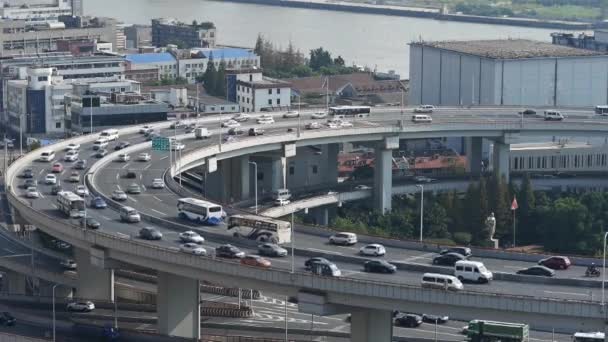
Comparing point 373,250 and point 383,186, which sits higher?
point 373,250

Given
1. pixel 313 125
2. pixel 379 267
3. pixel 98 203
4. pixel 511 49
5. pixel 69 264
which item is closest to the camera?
pixel 379 267

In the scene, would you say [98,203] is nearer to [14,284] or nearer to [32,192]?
[32,192]

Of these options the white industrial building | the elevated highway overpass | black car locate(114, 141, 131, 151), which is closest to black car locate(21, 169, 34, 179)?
the elevated highway overpass

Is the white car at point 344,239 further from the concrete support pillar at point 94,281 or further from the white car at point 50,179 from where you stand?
the white car at point 50,179

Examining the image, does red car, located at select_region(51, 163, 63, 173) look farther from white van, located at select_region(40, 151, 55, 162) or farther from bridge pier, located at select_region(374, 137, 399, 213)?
bridge pier, located at select_region(374, 137, 399, 213)

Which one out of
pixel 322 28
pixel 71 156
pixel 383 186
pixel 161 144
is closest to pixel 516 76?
pixel 383 186

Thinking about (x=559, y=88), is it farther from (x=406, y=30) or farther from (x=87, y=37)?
(x=406, y=30)
